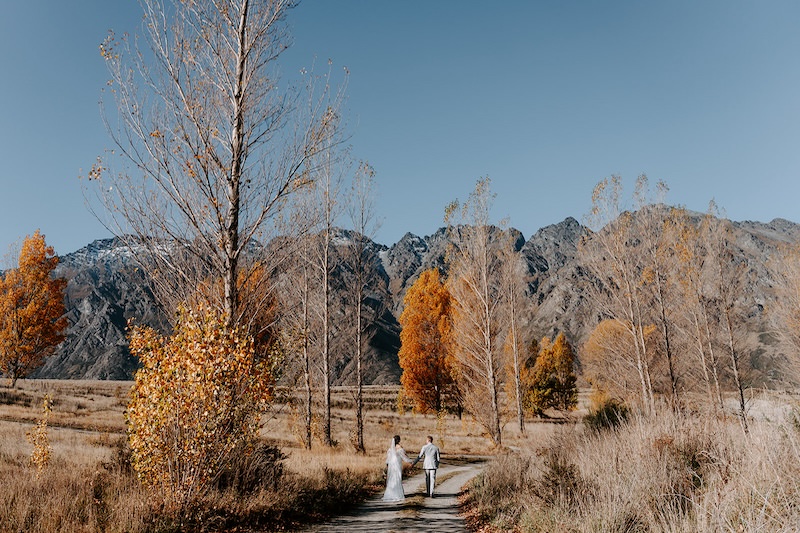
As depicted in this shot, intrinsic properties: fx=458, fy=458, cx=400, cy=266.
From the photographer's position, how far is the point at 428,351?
99.3ft

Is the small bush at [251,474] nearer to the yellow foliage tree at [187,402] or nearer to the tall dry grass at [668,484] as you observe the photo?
the yellow foliage tree at [187,402]

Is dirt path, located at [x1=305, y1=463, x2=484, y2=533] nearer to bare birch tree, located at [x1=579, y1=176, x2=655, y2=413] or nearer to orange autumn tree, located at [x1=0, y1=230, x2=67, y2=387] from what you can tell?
bare birch tree, located at [x1=579, y1=176, x2=655, y2=413]

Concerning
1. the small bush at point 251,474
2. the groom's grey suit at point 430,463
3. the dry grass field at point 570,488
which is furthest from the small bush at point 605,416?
the small bush at point 251,474

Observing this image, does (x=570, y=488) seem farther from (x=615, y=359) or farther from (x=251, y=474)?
(x=615, y=359)

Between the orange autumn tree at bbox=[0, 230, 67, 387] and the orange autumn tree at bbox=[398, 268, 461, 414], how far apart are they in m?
24.2

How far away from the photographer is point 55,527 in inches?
247

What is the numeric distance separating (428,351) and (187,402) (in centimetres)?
2449

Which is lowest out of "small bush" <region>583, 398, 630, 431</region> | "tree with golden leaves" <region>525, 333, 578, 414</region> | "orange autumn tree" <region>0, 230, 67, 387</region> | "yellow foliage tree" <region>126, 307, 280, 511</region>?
"tree with golden leaves" <region>525, 333, 578, 414</region>

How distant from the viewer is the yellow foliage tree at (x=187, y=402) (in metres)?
6.49

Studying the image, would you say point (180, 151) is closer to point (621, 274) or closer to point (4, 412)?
point (621, 274)

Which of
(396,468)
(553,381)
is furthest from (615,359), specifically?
(553,381)

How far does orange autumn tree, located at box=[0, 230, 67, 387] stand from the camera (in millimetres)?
29875

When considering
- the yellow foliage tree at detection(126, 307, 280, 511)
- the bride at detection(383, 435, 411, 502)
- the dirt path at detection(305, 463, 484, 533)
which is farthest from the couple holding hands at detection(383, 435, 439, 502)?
the yellow foliage tree at detection(126, 307, 280, 511)

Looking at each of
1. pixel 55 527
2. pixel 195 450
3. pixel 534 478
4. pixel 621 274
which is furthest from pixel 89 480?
pixel 621 274
